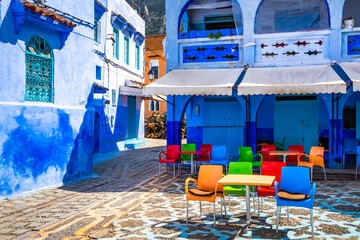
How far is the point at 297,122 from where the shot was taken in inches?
557

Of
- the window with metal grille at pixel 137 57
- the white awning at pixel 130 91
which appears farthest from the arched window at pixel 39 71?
the window with metal grille at pixel 137 57

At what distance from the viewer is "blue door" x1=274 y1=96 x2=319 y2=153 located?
1399 cm

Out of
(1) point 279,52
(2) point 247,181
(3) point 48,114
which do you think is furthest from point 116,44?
(2) point 247,181

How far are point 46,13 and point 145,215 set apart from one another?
567 cm

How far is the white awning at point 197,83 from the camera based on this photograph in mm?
10414

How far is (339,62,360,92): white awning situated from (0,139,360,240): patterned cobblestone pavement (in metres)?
2.73

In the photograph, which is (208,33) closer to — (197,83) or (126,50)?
(197,83)

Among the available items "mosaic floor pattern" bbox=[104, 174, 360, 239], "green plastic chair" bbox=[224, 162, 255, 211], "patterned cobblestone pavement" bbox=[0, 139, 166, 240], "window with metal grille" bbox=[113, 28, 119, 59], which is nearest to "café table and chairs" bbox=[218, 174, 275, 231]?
"mosaic floor pattern" bbox=[104, 174, 360, 239]

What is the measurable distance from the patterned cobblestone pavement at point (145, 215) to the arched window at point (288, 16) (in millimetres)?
6230

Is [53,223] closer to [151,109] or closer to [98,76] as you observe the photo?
[98,76]

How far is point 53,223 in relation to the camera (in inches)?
Result: 249

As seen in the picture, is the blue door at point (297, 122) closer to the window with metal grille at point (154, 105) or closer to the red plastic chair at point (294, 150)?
the red plastic chair at point (294, 150)

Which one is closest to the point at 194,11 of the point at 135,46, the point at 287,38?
the point at 287,38

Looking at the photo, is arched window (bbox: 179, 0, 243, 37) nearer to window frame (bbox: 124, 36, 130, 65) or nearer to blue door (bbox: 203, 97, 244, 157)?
blue door (bbox: 203, 97, 244, 157)
